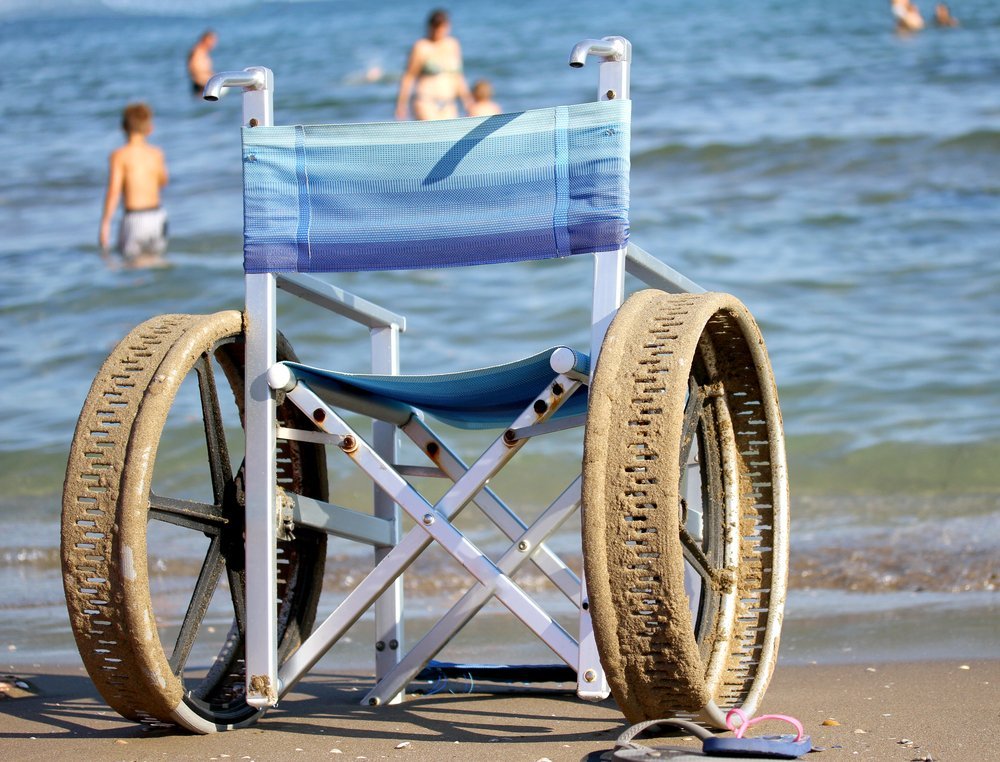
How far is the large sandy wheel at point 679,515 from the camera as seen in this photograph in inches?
99.8

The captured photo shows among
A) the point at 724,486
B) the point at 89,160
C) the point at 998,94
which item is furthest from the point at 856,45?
the point at 724,486

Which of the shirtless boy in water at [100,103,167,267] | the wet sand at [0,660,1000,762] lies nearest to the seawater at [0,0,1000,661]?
the shirtless boy in water at [100,103,167,267]

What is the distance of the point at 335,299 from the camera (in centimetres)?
344

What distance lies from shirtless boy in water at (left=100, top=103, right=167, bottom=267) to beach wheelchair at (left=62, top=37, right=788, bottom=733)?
27.6 ft

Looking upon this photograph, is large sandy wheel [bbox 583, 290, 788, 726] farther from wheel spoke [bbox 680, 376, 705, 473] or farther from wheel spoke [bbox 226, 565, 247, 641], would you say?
wheel spoke [bbox 226, 565, 247, 641]

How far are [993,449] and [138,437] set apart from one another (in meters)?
5.00

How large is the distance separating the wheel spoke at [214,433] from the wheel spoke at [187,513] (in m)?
0.05

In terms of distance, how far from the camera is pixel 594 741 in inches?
118

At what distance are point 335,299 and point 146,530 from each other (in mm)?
775

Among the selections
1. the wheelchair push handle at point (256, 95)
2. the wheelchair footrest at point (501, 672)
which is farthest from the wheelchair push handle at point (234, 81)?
the wheelchair footrest at point (501, 672)

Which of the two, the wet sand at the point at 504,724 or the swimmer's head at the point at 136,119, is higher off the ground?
the swimmer's head at the point at 136,119

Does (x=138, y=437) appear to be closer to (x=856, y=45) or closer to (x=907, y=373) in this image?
(x=907, y=373)

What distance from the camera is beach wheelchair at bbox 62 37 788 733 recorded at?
8.55 ft

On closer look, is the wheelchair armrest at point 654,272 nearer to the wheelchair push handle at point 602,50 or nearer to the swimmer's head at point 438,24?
the wheelchair push handle at point 602,50
